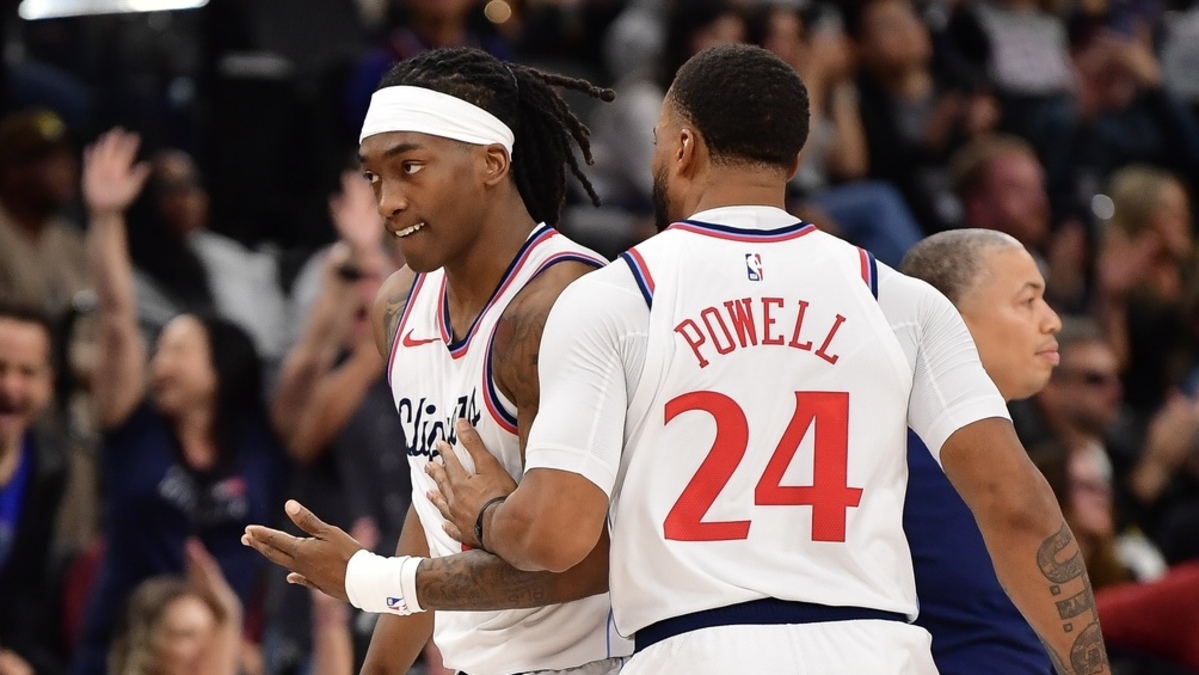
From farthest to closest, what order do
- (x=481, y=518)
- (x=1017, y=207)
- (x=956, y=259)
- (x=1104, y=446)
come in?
(x=1017, y=207) → (x=1104, y=446) → (x=956, y=259) → (x=481, y=518)

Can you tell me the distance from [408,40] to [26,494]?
272 cm

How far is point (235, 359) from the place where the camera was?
715 cm

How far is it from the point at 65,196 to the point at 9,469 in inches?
64.9

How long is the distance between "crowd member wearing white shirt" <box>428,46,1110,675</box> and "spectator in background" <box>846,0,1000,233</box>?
6681 millimetres

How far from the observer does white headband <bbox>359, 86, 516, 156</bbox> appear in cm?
376

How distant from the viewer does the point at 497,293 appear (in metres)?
3.83

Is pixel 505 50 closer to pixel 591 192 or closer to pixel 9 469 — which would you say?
pixel 9 469

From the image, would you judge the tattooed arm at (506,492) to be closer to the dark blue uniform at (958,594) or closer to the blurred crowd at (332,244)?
the dark blue uniform at (958,594)

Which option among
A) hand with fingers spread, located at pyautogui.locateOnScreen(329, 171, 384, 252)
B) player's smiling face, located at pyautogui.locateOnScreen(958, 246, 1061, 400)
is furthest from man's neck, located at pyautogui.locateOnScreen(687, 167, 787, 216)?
hand with fingers spread, located at pyautogui.locateOnScreen(329, 171, 384, 252)

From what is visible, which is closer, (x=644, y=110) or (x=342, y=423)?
(x=342, y=423)

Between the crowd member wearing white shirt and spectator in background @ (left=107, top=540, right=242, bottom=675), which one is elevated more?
the crowd member wearing white shirt

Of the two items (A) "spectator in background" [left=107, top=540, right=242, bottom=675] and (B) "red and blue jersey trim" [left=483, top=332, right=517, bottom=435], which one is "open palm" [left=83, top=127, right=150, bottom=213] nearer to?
(A) "spectator in background" [left=107, top=540, right=242, bottom=675]

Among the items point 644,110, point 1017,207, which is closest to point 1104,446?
point 1017,207

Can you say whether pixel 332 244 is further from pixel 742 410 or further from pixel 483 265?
pixel 742 410
